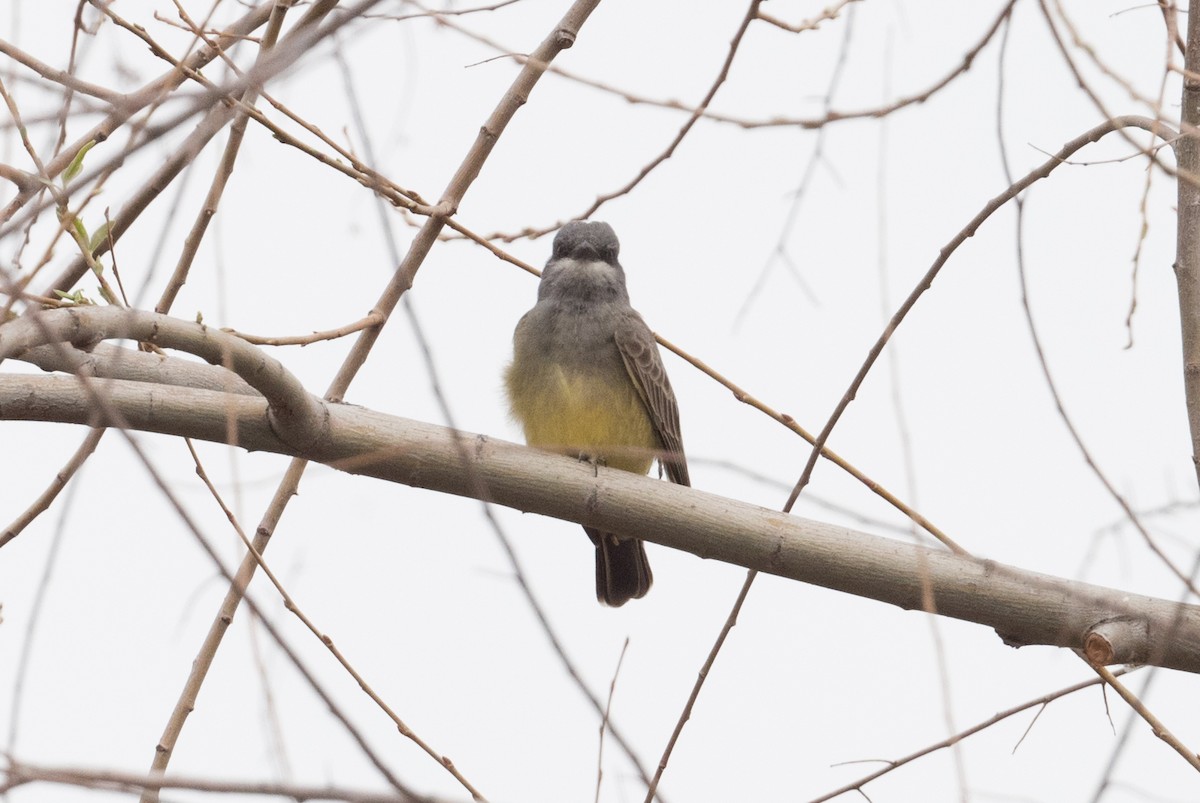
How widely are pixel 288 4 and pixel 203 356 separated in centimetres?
114

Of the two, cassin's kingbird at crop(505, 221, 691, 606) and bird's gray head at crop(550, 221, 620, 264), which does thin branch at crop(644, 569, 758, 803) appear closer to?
cassin's kingbird at crop(505, 221, 691, 606)

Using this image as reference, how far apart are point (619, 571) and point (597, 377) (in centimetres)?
91

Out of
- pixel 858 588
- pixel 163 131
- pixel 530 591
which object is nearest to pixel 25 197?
pixel 163 131

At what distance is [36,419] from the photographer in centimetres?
338

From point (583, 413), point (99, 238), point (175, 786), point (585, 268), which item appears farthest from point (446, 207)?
point (175, 786)

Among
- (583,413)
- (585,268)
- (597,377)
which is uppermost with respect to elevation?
(585,268)

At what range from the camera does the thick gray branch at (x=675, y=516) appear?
11.0ft

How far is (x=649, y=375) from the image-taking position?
586 centimetres

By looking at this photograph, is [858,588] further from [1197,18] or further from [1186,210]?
[1197,18]

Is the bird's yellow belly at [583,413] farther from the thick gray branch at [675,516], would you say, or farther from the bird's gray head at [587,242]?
the thick gray branch at [675,516]

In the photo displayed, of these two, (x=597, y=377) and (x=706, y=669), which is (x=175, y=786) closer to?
(x=706, y=669)

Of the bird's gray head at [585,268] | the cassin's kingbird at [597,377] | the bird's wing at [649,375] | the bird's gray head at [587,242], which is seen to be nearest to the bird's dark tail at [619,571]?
the cassin's kingbird at [597,377]

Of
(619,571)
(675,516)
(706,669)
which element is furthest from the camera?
(619,571)

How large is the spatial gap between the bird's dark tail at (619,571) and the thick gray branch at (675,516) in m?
2.09
